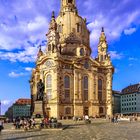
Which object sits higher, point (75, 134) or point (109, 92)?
point (109, 92)

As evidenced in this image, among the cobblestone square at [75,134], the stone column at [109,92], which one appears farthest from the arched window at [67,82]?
the cobblestone square at [75,134]

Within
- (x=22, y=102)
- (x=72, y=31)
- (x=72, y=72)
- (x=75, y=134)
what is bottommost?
(x=75, y=134)

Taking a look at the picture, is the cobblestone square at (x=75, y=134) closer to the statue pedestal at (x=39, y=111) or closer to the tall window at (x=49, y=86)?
the statue pedestal at (x=39, y=111)

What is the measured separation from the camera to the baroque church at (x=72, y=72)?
317ft

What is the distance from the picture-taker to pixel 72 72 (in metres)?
100

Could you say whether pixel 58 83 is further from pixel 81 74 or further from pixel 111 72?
pixel 111 72

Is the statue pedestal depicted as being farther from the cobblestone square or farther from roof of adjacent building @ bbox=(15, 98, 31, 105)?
roof of adjacent building @ bbox=(15, 98, 31, 105)

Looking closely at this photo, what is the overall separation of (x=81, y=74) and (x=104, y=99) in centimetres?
1116

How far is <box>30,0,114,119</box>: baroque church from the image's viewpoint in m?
96.6

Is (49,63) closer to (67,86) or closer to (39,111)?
(67,86)

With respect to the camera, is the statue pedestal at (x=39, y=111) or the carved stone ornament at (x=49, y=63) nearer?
the statue pedestal at (x=39, y=111)

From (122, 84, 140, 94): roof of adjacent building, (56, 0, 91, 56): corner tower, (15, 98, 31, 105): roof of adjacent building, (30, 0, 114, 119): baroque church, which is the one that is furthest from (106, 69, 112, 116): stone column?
(15, 98, 31, 105): roof of adjacent building

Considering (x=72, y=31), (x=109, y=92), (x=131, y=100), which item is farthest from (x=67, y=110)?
(x=131, y=100)

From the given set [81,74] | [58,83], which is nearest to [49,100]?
[58,83]
